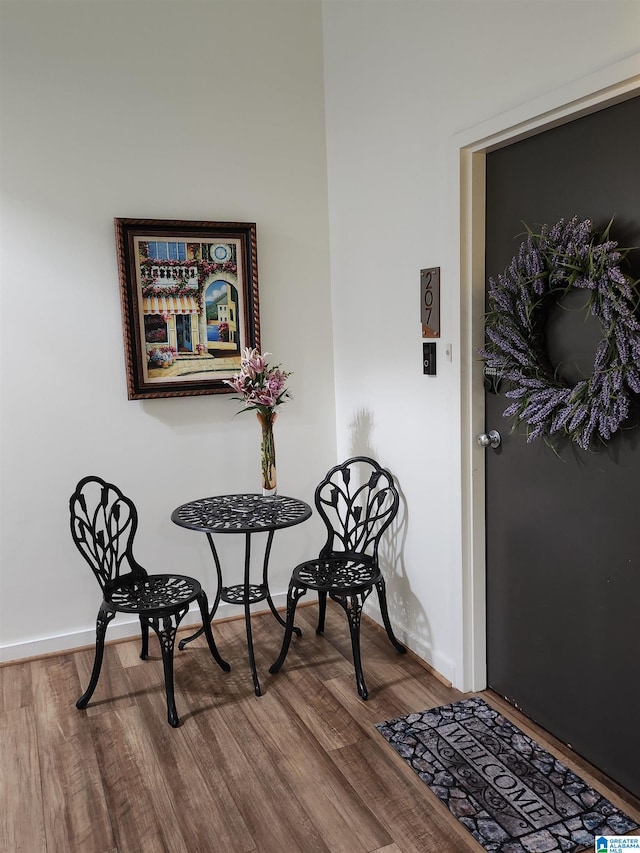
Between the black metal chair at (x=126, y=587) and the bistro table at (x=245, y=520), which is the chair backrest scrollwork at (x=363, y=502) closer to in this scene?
the bistro table at (x=245, y=520)

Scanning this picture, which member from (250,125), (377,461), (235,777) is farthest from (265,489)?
(250,125)

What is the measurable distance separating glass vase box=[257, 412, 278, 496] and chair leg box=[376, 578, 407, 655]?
622 mm

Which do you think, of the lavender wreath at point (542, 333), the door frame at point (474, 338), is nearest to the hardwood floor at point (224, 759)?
the door frame at point (474, 338)

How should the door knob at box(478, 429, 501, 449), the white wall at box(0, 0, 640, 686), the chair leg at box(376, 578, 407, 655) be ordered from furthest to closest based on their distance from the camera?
1. the chair leg at box(376, 578, 407, 655)
2. the white wall at box(0, 0, 640, 686)
3. the door knob at box(478, 429, 501, 449)

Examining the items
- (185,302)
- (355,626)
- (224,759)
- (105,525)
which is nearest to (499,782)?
(355,626)

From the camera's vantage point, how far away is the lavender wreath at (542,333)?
1883mm

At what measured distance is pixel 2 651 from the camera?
305 centimetres

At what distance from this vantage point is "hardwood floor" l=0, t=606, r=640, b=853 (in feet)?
6.51

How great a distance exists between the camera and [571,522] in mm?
2213

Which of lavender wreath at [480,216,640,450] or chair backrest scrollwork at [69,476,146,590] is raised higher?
lavender wreath at [480,216,640,450]

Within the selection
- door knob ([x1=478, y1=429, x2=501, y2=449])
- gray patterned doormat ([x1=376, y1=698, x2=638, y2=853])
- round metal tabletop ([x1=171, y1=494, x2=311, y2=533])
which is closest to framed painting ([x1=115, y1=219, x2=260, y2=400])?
round metal tabletop ([x1=171, y1=494, x2=311, y2=533])

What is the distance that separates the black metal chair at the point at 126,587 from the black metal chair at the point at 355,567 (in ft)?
1.36

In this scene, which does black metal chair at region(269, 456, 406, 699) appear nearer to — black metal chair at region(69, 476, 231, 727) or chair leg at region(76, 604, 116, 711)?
black metal chair at region(69, 476, 231, 727)

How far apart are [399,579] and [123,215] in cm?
204
